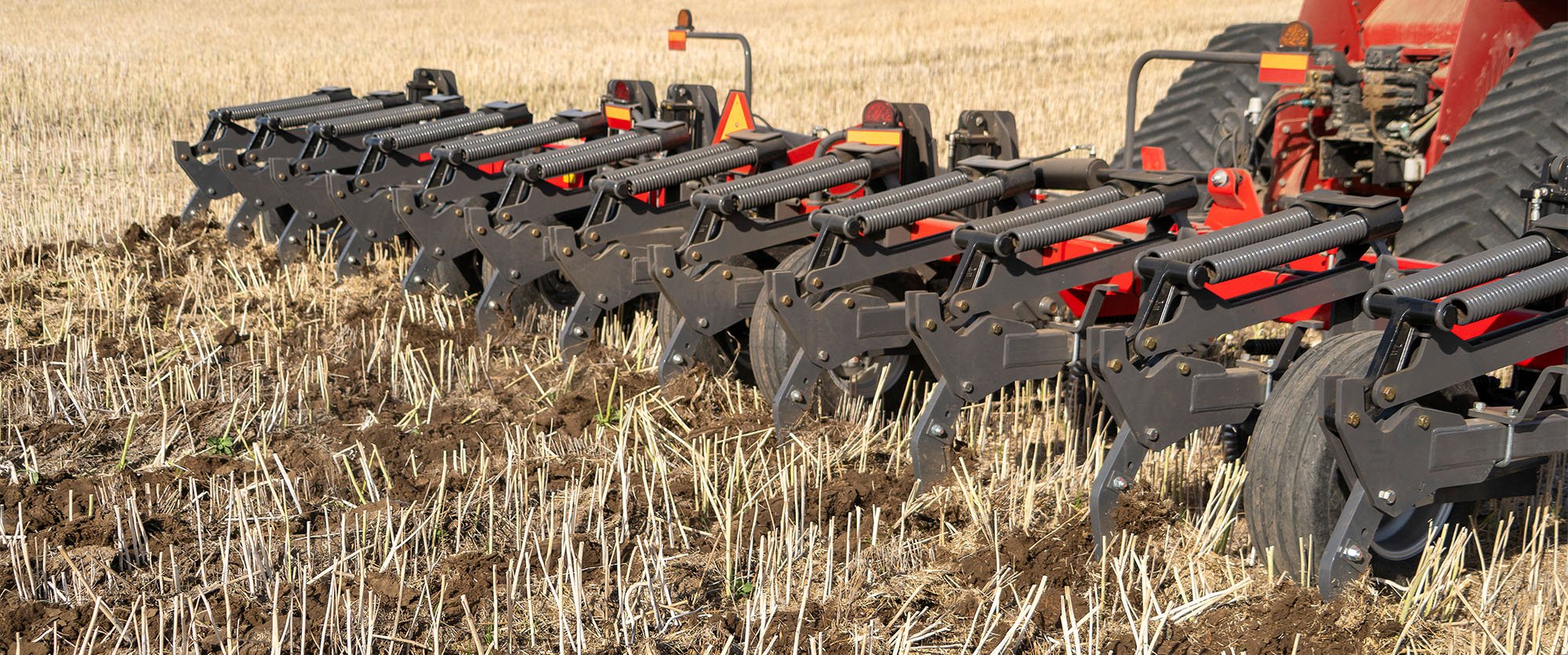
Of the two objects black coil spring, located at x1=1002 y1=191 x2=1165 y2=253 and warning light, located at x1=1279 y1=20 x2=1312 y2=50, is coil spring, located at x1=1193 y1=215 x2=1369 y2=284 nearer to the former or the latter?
black coil spring, located at x1=1002 y1=191 x2=1165 y2=253

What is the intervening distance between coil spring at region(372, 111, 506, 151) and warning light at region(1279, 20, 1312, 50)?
3363mm

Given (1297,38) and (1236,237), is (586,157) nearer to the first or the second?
(1297,38)

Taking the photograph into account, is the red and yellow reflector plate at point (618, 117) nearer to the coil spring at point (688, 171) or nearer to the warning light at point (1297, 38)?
the coil spring at point (688, 171)

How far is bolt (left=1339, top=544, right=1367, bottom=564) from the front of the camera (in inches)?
117

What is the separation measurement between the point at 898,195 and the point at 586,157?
1663 millimetres

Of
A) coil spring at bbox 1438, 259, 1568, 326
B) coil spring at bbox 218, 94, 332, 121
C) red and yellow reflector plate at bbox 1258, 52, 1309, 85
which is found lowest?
coil spring at bbox 218, 94, 332, 121

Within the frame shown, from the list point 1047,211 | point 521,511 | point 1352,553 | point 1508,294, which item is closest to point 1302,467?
point 1352,553

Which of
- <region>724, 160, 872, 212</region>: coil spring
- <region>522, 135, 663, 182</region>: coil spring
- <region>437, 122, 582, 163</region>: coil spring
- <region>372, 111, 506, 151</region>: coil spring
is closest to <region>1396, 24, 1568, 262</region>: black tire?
<region>724, 160, 872, 212</region>: coil spring

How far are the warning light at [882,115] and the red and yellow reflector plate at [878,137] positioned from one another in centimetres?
6

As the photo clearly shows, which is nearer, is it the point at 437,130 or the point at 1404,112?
the point at 1404,112

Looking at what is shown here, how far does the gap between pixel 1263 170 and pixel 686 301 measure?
9.79 feet

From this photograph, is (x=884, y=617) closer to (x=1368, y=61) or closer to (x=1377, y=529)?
(x=1377, y=529)

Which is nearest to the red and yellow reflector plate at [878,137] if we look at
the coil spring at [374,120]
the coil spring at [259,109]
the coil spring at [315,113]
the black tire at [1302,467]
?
the black tire at [1302,467]

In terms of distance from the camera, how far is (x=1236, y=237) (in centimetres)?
355
